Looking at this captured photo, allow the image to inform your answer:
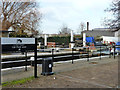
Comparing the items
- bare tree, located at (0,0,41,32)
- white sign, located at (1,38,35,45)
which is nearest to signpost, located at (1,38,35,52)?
white sign, located at (1,38,35,45)

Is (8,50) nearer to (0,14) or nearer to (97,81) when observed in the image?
(97,81)

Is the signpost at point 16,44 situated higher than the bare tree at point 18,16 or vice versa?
the bare tree at point 18,16

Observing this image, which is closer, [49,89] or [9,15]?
[49,89]

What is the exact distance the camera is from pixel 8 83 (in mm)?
5859

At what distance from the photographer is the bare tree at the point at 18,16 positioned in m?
25.8

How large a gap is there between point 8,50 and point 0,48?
39cm

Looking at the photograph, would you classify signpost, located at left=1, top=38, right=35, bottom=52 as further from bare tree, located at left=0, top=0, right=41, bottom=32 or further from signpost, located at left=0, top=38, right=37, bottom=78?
bare tree, located at left=0, top=0, right=41, bottom=32

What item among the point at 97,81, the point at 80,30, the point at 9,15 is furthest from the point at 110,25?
the point at 80,30

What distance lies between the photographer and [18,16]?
2652cm

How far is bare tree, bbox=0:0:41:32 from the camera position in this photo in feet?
84.7

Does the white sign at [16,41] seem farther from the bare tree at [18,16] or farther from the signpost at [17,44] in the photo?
the bare tree at [18,16]

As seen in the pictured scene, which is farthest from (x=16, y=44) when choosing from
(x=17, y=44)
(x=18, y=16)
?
(x=18, y=16)

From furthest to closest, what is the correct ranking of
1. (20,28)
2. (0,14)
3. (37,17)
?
(37,17) → (20,28) → (0,14)

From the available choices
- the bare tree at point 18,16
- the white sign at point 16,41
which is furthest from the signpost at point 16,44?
the bare tree at point 18,16
